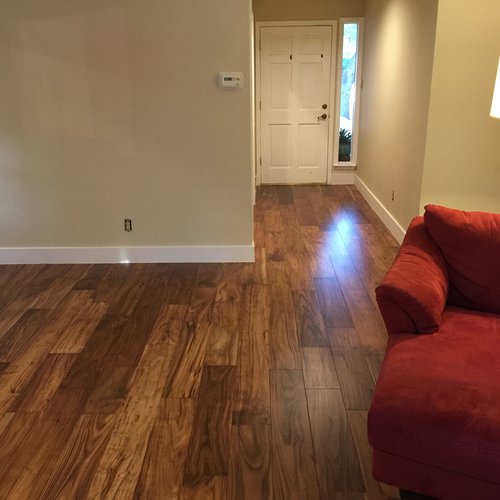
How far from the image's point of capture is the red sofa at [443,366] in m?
1.52

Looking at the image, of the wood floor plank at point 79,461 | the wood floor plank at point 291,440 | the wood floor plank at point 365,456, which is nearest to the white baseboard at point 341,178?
the wood floor plank at point 291,440

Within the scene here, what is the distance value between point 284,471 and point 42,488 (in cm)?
88

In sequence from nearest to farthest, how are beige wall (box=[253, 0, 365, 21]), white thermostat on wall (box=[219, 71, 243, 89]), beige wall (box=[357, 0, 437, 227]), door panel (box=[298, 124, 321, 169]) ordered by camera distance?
white thermostat on wall (box=[219, 71, 243, 89]) < beige wall (box=[357, 0, 437, 227]) < beige wall (box=[253, 0, 365, 21]) < door panel (box=[298, 124, 321, 169])

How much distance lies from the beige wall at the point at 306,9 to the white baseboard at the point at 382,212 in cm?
206

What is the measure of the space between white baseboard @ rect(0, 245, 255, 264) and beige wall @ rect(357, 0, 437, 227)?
153 cm

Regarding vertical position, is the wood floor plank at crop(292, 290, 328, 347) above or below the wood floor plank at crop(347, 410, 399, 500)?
below

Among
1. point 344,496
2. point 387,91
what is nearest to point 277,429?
point 344,496

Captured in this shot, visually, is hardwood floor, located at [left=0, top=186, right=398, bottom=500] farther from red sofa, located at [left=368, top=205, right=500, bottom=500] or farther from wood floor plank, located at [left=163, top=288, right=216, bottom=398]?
red sofa, located at [left=368, top=205, right=500, bottom=500]

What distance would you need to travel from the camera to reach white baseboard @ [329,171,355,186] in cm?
692

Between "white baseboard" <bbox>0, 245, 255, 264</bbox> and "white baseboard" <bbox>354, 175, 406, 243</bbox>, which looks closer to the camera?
"white baseboard" <bbox>0, 245, 255, 264</bbox>

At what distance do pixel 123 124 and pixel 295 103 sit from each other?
3.43 metres

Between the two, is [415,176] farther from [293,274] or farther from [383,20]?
[383,20]

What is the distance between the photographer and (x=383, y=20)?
206 inches

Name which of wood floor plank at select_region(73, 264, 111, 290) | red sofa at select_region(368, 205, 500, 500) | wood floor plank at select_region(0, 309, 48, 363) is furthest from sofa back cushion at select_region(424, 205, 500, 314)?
wood floor plank at select_region(73, 264, 111, 290)
